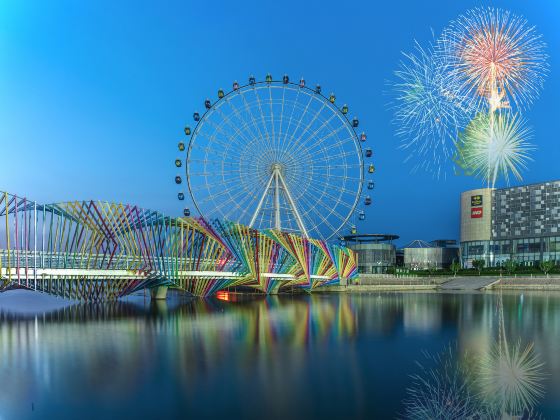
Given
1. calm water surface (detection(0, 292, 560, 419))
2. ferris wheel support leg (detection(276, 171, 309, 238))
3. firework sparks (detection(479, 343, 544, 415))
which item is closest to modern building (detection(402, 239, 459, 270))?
ferris wheel support leg (detection(276, 171, 309, 238))

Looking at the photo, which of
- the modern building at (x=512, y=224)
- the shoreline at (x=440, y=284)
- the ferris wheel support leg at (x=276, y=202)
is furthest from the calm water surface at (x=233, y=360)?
the modern building at (x=512, y=224)

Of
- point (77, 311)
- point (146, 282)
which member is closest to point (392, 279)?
point (146, 282)

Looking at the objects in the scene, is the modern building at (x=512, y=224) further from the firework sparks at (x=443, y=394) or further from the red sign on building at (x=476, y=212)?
the firework sparks at (x=443, y=394)

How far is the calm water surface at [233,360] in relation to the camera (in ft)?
49.1

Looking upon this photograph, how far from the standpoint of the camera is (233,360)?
2077 cm

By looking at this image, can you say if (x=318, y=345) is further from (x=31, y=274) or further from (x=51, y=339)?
(x=31, y=274)

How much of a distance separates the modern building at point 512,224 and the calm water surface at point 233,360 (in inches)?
3578

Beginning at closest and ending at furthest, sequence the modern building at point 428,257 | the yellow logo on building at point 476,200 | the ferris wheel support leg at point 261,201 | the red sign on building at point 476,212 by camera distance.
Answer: the ferris wheel support leg at point 261,201, the yellow logo on building at point 476,200, the red sign on building at point 476,212, the modern building at point 428,257

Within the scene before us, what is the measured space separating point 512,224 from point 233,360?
119930 millimetres

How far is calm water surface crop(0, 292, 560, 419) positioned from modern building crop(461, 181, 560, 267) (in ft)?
298

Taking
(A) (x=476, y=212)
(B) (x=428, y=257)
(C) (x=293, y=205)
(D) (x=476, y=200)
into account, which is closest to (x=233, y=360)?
(C) (x=293, y=205)

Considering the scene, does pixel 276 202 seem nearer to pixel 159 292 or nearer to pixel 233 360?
pixel 159 292

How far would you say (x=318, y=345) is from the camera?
80.8ft

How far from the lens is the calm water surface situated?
15.0 metres
